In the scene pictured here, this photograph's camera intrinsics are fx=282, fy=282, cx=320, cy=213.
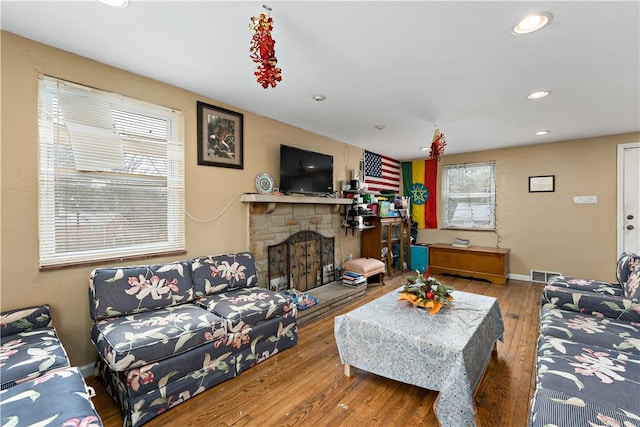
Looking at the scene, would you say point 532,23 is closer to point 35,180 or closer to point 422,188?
point 35,180

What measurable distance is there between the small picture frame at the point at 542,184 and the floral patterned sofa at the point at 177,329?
4.67 m

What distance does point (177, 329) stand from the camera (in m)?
1.90

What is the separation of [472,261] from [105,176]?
528cm

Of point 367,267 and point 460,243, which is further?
point 460,243

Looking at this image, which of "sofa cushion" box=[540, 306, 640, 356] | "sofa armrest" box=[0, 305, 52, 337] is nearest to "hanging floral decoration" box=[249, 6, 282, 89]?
"sofa armrest" box=[0, 305, 52, 337]

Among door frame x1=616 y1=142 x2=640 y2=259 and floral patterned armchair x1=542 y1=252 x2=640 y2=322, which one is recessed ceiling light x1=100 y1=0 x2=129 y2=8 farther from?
door frame x1=616 y1=142 x2=640 y2=259

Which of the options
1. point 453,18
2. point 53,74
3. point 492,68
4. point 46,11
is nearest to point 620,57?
point 492,68

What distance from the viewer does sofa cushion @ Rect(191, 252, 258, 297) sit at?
100.0 inches

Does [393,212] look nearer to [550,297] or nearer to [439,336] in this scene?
[550,297]

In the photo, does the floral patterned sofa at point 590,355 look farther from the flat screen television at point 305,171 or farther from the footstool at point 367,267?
the flat screen television at point 305,171

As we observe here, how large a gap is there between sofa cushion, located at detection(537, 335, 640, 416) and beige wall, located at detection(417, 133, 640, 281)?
11.8 ft

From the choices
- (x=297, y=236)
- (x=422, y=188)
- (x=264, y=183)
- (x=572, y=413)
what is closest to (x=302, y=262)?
(x=297, y=236)

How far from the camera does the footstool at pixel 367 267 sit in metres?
4.30

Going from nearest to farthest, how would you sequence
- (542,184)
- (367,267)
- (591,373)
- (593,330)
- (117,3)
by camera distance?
(591,373)
(117,3)
(593,330)
(367,267)
(542,184)
